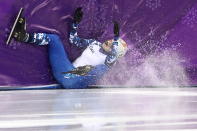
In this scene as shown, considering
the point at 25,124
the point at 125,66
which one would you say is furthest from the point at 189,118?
the point at 125,66

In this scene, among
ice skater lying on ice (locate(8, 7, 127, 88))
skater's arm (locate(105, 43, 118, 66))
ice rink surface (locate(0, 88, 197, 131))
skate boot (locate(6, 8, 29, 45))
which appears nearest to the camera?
Result: ice rink surface (locate(0, 88, 197, 131))

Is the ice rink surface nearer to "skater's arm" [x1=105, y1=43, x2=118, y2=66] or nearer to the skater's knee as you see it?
"skater's arm" [x1=105, y1=43, x2=118, y2=66]

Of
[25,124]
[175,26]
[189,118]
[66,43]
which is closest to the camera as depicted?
[25,124]

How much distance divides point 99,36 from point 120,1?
37 centimetres

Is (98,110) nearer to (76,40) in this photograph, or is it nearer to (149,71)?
(76,40)

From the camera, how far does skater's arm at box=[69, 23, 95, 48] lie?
349cm

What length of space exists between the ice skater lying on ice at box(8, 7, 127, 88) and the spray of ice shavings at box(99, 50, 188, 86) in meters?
0.09

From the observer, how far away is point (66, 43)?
351 cm

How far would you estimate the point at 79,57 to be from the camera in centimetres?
355

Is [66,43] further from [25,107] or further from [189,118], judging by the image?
[189,118]

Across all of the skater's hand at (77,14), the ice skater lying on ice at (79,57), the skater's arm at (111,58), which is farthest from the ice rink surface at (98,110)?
the skater's hand at (77,14)

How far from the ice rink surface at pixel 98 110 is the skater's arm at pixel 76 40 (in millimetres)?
404

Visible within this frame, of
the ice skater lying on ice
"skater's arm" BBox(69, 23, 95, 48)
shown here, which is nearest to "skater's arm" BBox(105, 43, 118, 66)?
the ice skater lying on ice

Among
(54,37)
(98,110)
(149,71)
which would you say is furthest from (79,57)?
(98,110)
